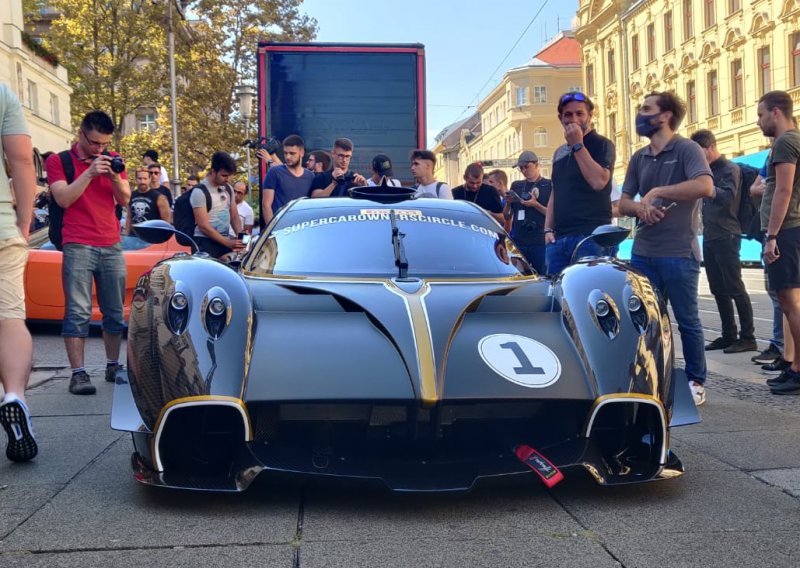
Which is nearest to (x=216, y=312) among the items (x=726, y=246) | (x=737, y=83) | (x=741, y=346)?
(x=726, y=246)

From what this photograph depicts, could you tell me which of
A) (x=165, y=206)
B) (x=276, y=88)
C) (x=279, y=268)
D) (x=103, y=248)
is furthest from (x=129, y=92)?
Result: (x=279, y=268)

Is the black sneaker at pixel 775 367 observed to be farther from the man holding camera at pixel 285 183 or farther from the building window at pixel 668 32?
the building window at pixel 668 32

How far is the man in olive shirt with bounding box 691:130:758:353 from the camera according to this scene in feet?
24.2

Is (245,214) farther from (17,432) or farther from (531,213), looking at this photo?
(17,432)

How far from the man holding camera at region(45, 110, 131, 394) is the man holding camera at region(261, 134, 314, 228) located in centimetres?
161

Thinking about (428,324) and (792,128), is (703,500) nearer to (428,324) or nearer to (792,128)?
(428,324)

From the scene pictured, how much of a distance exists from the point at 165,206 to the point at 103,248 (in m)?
3.01

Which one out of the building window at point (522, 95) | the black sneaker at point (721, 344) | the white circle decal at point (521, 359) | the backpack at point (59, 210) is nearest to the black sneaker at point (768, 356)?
the black sneaker at point (721, 344)

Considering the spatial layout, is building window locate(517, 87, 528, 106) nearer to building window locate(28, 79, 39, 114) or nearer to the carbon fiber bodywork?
building window locate(28, 79, 39, 114)

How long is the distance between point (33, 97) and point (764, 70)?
2712cm

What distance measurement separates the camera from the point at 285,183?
24.9 ft

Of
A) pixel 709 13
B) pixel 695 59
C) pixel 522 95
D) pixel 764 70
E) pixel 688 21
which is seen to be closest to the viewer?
pixel 764 70

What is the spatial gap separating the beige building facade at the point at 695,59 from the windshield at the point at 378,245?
91.5 feet

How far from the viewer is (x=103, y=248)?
6043mm
